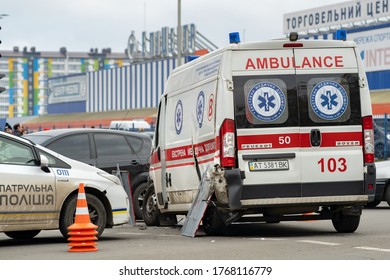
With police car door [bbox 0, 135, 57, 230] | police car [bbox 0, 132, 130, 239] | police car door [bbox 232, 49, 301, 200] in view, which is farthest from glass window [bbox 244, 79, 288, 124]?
police car door [bbox 0, 135, 57, 230]

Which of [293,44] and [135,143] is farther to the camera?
[135,143]

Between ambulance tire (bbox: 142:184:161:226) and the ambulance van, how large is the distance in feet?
9.20

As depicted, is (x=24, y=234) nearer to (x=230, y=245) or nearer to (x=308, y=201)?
(x=230, y=245)

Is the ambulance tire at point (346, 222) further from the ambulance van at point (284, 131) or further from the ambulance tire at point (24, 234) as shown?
the ambulance tire at point (24, 234)

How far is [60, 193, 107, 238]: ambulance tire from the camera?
1313cm

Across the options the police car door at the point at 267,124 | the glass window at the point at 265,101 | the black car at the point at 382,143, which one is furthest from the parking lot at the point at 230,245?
the black car at the point at 382,143

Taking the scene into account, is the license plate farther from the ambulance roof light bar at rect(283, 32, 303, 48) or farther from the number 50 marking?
the ambulance roof light bar at rect(283, 32, 303, 48)

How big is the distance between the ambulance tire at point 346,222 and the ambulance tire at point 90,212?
3.26 meters

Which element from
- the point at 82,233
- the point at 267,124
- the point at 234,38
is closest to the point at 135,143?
the point at 234,38

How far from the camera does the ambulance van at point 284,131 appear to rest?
1314 cm

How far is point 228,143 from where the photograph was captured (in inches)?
513

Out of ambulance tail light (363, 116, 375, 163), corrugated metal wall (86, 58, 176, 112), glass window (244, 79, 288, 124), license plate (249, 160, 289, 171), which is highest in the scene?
corrugated metal wall (86, 58, 176, 112)

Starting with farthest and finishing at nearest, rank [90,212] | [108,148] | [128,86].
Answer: [128,86]
[108,148]
[90,212]

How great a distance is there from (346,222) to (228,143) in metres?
2.30
